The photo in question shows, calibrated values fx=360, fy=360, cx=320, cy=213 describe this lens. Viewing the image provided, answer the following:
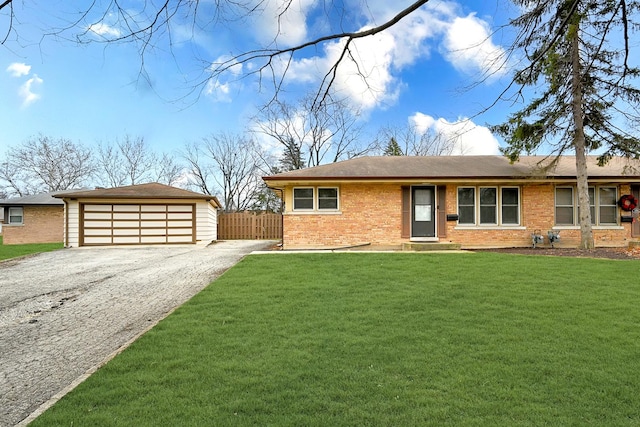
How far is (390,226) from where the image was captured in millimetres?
13227

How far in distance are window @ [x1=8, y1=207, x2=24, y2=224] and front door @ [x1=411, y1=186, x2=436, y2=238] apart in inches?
938

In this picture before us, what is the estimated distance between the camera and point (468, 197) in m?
13.5

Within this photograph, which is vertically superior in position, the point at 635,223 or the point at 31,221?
the point at 31,221

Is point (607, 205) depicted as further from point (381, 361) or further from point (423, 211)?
point (381, 361)

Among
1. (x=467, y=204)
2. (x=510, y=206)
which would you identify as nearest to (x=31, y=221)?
(x=467, y=204)

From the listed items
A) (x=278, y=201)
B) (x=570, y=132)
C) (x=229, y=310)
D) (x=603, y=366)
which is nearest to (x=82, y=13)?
(x=229, y=310)

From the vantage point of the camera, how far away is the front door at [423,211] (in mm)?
13398

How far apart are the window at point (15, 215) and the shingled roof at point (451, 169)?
19654 millimetres

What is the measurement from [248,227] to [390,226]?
12236 mm

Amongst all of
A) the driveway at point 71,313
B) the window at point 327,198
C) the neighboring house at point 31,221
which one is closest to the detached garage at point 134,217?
the driveway at point 71,313

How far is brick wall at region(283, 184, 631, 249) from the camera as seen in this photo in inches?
517

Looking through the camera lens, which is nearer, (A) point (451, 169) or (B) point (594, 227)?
(B) point (594, 227)

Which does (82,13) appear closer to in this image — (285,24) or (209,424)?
(285,24)

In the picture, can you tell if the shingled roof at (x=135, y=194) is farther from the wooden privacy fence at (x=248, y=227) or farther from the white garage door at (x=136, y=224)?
the wooden privacy fence at (x=248, y=227)
